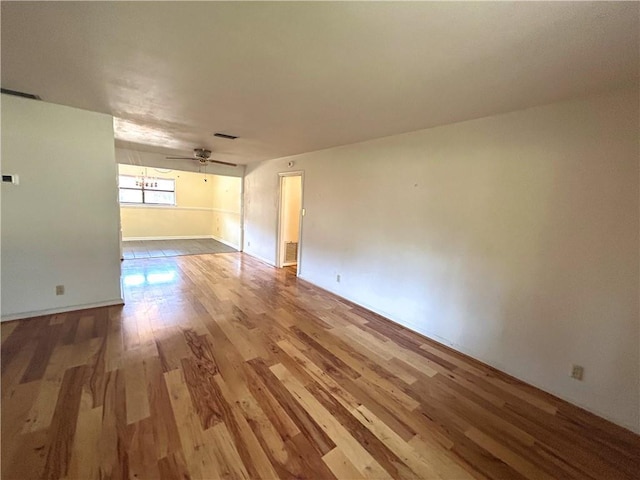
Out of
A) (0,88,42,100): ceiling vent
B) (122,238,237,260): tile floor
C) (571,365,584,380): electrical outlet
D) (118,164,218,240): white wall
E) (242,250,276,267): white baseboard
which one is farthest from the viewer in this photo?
(118,164,218,240): white wall

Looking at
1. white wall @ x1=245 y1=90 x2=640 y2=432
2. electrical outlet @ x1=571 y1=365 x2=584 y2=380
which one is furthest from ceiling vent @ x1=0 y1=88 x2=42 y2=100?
electrical outlet @ x1=571 y1=365 x2=584 y2=380

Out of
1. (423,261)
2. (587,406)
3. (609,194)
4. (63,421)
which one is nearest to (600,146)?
(609,194)

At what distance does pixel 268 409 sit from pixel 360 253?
7.84 ft

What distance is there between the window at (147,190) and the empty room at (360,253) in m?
5.30

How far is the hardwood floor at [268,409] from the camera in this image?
142cm

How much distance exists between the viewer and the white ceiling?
1.23 m

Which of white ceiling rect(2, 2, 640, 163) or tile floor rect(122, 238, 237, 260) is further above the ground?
white ceiling rect(2, 2, 640, 163)

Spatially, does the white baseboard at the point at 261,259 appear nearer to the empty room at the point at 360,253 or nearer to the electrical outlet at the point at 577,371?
the empty room at the point at 360,253

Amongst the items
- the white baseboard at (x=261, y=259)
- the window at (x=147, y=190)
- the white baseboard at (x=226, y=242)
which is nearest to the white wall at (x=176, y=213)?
the window at (x=147, y=190)

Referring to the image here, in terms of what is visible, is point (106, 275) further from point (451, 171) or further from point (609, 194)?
point (609, 194)

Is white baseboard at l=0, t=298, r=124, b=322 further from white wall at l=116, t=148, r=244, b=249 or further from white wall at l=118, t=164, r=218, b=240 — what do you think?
white wall at l=118, t=164, r=218, b=240

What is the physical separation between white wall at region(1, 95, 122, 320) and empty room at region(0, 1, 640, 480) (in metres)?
0.02

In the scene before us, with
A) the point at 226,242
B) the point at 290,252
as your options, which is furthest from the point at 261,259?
the point at 226,242

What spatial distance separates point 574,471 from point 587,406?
721mm
